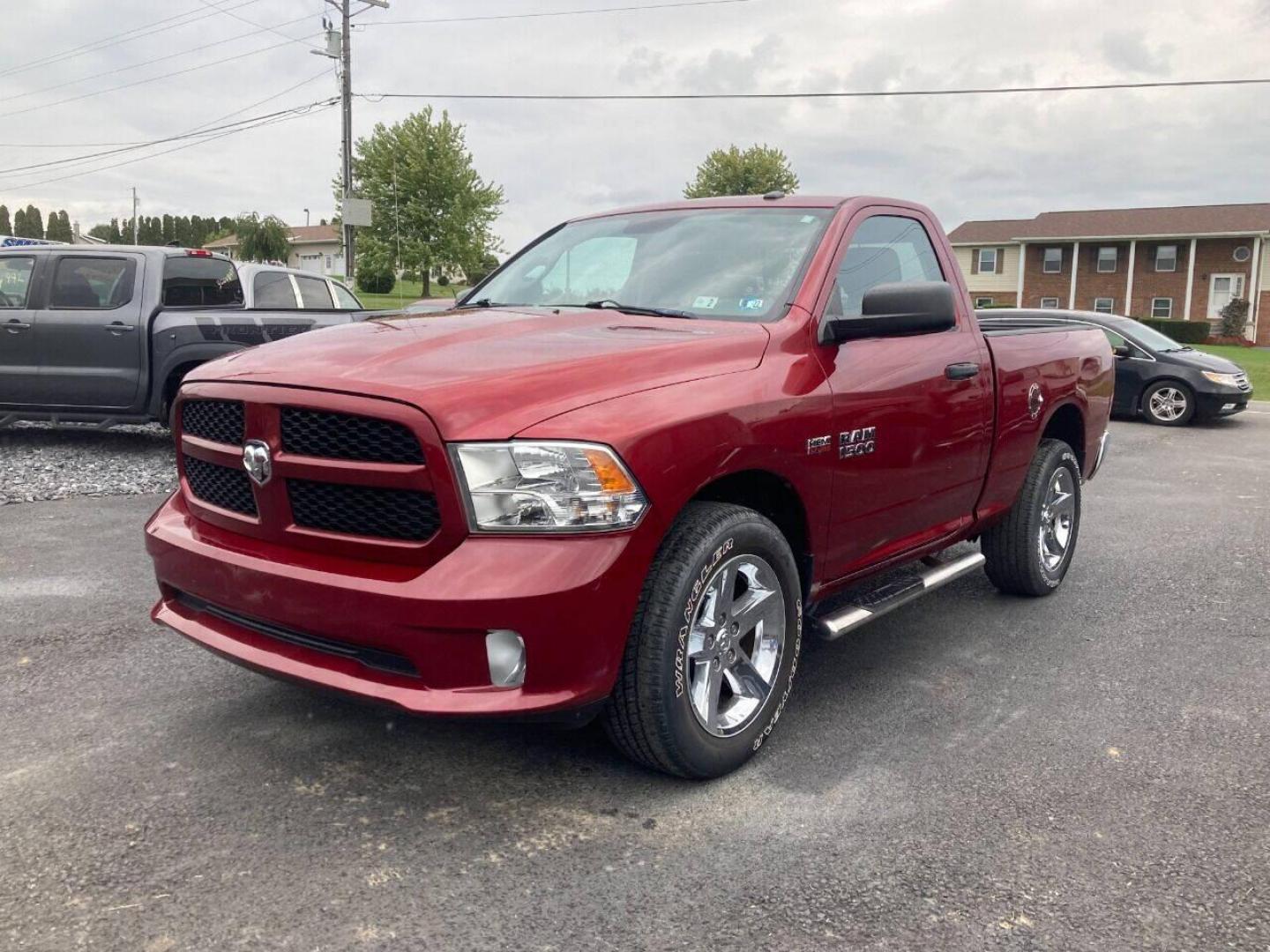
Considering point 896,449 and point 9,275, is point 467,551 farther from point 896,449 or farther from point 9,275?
point 9,275

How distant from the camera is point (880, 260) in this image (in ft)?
14.1

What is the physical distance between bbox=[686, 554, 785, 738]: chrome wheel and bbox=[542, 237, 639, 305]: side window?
1.34m

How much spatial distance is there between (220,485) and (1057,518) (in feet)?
13.7

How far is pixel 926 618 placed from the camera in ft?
16.8

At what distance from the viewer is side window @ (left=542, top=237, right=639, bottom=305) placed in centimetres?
414

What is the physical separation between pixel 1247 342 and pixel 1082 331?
47679 millimetres

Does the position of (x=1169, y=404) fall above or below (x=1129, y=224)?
below

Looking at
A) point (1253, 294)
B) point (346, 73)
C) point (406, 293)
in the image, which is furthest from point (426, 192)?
point (1253, 294)

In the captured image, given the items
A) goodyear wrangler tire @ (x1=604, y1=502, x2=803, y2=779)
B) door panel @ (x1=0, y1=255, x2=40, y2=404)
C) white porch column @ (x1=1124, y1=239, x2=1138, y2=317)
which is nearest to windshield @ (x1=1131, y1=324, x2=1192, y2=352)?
goodyear wrangler tire @ (x1=604, y1=502, x2=803, y2=779)

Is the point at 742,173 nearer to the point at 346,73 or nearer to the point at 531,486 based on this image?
the point at 346,73

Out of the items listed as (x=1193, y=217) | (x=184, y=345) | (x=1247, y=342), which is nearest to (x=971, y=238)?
(x=1193, y=217)

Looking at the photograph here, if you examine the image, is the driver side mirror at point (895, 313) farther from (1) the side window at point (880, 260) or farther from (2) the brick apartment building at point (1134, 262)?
(2) the brick apartment building at point (1134, 262)

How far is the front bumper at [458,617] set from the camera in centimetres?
263

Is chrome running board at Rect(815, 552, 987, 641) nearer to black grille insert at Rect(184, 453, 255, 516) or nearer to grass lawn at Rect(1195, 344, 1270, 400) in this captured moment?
black grille insert at Rect(184, 453, 255, 516)
